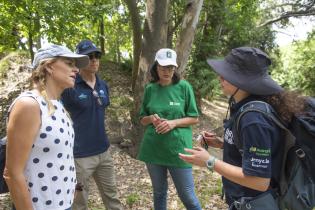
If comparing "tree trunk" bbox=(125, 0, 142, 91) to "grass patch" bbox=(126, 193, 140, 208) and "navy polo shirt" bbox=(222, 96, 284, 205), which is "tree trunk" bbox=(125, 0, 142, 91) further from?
"navy polo shirt" bbox=(222, 96, 284, 205)

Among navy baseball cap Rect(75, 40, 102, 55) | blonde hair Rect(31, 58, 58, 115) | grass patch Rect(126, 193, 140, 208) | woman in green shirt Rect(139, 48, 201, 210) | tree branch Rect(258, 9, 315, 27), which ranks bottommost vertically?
grass patch Rect(126, 193, 140, 208)

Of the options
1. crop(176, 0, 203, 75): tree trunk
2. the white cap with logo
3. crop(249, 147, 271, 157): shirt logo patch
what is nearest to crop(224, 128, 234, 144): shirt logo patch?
crop(249, 147, 271, 157): shirt logo patch

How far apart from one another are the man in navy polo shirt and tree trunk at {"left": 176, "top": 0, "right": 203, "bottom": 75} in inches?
123

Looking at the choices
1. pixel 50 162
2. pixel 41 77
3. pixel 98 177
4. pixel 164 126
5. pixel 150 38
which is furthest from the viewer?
pixel 150 38

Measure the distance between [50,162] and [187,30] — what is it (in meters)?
4.98

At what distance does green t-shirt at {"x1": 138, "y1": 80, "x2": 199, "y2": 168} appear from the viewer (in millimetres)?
3684

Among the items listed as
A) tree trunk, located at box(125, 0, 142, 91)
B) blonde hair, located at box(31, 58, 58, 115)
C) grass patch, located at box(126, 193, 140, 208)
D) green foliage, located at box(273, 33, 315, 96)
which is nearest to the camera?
blonde hair, located at box(31, 58, 58, 115)

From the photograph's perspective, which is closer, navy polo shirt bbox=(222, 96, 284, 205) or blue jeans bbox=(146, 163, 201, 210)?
navy polo shirt bbox=(222, 96, 284, 205)

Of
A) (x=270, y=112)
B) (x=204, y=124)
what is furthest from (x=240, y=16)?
(x=270, y=112)

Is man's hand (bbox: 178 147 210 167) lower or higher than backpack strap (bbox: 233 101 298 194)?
lower

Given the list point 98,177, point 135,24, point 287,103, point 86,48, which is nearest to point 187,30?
point 135,24

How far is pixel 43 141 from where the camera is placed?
6.83ft

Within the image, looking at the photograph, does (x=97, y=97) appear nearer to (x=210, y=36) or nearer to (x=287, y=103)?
(x=287, y=103)

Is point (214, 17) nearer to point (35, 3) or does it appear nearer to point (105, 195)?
point (35, 3)
